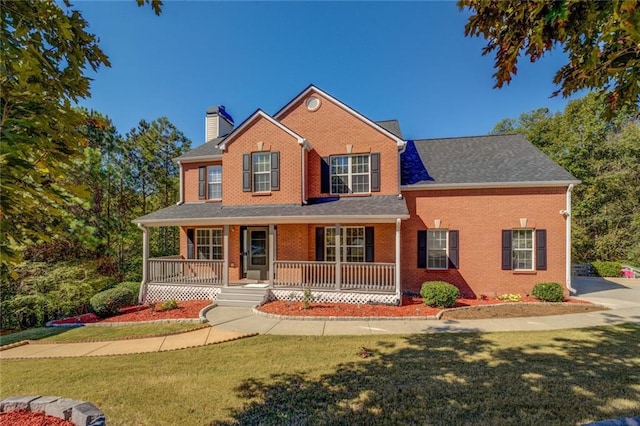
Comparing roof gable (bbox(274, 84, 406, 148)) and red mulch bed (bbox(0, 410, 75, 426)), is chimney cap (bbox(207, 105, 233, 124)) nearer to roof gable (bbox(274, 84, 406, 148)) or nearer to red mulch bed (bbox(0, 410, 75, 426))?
roof gable (bbox(274, 84, 406, 148))

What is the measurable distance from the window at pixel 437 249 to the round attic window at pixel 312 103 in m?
7.85

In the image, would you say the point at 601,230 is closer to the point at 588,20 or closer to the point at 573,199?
the point at 573,199

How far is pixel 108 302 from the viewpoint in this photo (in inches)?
417

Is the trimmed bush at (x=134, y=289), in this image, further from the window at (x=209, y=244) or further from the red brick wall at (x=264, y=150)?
the red brick wall at (x=264, y=150)

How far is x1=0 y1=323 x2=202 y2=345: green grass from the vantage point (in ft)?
27.1

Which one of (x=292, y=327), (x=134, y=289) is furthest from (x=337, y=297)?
(x=134, y=289)

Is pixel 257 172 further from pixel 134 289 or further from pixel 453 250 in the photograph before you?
pixel 453 250

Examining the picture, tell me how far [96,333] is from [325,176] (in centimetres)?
1011

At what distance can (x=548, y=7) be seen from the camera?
2848mm

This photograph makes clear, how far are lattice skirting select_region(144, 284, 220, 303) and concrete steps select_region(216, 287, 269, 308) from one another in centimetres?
63

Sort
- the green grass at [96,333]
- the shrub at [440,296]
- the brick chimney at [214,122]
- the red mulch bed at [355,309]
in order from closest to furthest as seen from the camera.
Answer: the green grass at [96,333] < the red mulch bed at [355,309] < the shrub at [440,296] < the brick chimney at [214,122]

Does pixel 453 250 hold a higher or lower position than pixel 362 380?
higher

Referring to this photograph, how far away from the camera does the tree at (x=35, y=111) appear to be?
2.37 m

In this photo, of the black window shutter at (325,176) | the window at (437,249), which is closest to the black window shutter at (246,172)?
the black window shutter at (325,176)
